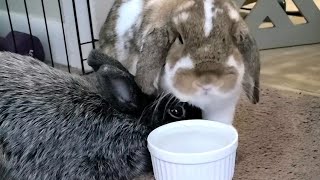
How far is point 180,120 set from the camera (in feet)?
3.86

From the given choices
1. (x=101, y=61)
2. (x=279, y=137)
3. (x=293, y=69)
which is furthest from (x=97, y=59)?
(x=293, y=69)

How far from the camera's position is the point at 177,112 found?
1198 mm

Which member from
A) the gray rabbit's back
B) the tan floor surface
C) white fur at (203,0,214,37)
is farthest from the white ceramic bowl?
the tan floor surface

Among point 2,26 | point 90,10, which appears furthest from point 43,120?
point 2,26

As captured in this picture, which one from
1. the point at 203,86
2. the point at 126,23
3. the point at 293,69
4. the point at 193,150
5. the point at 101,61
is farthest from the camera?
the point at 293,69

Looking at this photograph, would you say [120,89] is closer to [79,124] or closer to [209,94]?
[79,124]

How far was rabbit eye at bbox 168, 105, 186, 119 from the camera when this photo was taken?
46.8 inches

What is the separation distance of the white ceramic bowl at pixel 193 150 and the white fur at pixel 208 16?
206mm

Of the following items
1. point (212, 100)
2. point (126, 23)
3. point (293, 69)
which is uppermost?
point (126, 23)

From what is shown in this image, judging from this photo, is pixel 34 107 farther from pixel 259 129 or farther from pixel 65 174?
pixel 259 129

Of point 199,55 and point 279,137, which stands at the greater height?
point 199,55

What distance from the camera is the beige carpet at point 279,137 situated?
1166 mm

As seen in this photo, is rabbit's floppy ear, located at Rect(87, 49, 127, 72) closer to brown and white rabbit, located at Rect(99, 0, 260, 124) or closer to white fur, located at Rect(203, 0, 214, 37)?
brown and white rabbit, located at Rect(99, 0, 260, 124)

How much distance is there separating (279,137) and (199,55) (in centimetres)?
44
